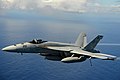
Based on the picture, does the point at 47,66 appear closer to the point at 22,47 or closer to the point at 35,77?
the point at 35,77

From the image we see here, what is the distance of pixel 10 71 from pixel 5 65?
16.9 m

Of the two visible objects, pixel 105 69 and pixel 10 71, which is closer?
pixel 10 71

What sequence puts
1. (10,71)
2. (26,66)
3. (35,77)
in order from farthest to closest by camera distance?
1. (26,66)
2. (10,71)
3. (35,77)

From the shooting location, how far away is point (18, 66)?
188 metres

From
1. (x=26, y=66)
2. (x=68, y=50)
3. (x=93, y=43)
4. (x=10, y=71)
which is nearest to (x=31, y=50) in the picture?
(x=68, y=50)

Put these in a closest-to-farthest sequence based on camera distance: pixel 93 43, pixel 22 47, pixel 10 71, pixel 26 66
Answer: pixel 22 47 < pixel 93 43 < pixel 10 71 < pixel 26 66

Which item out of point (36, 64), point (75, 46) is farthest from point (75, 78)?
point (75, 46)

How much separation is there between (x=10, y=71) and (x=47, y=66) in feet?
111

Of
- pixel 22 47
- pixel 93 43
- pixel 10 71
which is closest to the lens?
pixel 22 47

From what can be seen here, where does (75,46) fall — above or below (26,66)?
above

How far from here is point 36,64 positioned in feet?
643

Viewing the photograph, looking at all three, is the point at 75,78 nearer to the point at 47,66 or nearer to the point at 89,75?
the point at 89,75

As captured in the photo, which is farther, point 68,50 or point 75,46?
point 75,46

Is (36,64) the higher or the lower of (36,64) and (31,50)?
the lower
